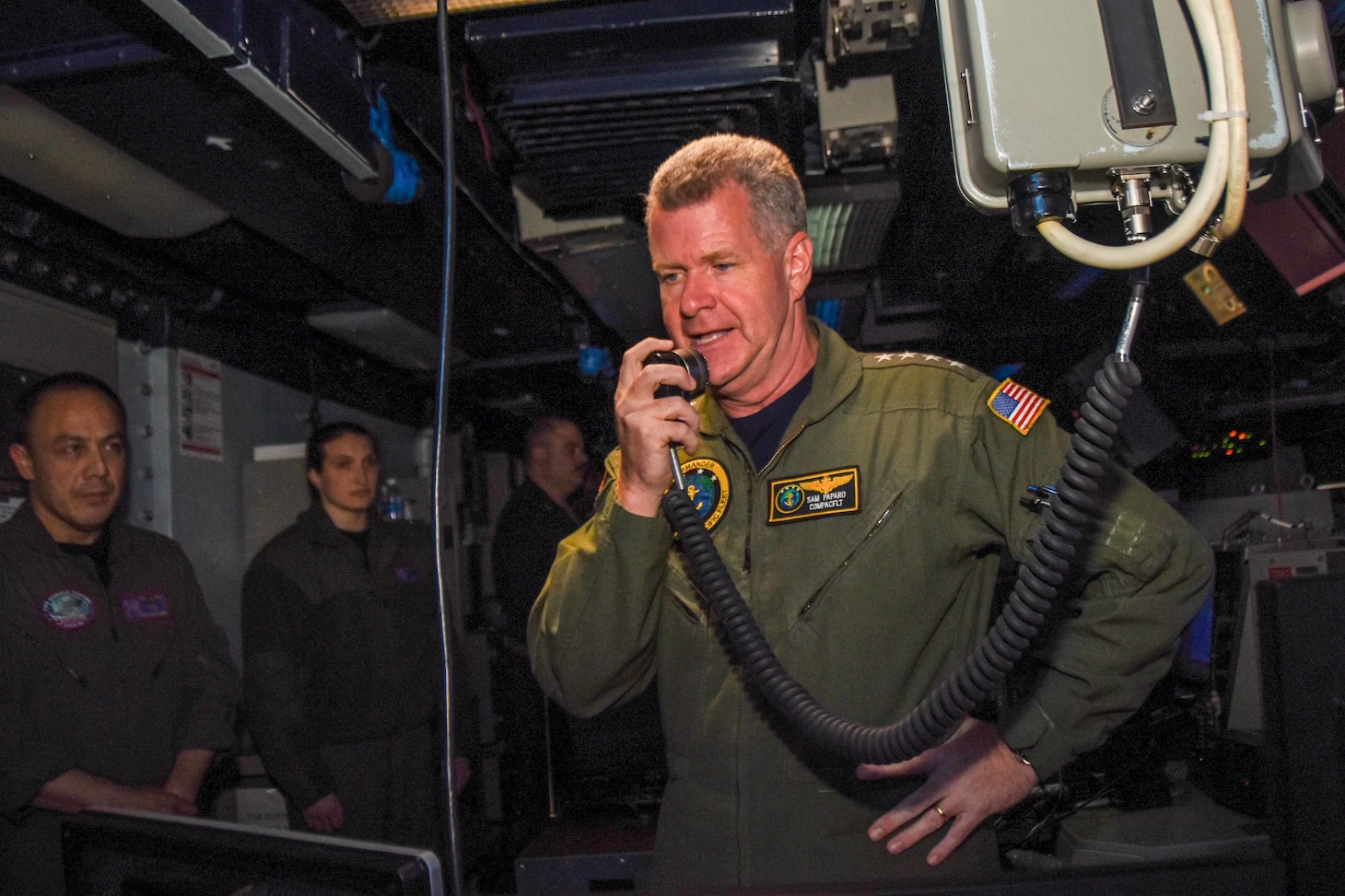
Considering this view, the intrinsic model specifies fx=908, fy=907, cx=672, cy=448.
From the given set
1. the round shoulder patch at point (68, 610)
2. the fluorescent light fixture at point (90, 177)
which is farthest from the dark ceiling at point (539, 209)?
the round shoulder patch at point (68, 610)

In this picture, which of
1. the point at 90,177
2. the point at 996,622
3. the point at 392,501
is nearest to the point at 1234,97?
the point at 996,622

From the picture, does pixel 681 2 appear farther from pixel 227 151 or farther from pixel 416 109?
pixel 227 151

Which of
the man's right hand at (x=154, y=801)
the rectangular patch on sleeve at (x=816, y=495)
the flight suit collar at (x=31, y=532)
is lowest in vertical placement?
the man's right hand at (x=154, y=801)

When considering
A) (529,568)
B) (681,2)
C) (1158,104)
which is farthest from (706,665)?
(529,568)

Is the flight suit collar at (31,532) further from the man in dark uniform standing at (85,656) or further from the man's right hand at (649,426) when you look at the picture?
the man's right hand at (649,426)

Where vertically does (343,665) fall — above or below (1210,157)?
below

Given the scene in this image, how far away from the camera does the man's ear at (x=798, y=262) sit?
5.06 ft

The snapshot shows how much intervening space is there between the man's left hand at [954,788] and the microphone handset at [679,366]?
0.51 m

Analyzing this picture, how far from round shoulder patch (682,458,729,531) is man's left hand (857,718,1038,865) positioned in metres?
0.44

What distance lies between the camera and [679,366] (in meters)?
1.25

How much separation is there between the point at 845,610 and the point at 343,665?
8.22 ft

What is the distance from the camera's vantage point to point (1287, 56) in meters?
0.77

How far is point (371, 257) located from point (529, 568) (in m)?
1.65

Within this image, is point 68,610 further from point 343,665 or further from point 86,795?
point 343,665
